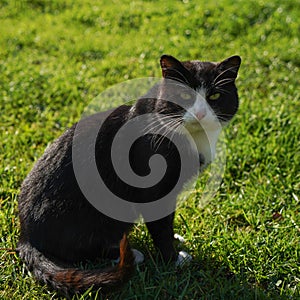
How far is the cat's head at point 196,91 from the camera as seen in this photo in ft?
7.23

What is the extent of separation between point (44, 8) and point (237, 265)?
4230mm

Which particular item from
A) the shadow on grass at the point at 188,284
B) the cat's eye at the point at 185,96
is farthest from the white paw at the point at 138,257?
the cat's eye at the point at 185,96

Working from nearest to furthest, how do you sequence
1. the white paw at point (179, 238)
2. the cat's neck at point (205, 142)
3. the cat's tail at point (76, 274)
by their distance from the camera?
the cat's tail at point (76, 274) → the cat's neck at point (205, 142) → the white paw at point (179, 238)

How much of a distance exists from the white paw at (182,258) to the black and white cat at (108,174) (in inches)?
4.2

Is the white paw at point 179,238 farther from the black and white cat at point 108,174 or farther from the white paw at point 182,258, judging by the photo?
the black and white cat at point 108,174

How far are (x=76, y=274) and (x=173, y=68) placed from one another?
1.00 m

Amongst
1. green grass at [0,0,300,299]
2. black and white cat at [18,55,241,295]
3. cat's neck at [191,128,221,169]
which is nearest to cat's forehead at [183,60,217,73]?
black and white cat at [18,55,241,295]

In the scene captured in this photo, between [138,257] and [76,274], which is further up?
[76,274]

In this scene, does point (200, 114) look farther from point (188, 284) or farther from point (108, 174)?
point (188, 284)

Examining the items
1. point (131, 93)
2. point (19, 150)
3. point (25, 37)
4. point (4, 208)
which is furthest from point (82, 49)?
point (4, 208)

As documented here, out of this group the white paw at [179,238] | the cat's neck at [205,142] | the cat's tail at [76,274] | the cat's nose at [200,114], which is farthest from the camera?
the white paw at [179,238]

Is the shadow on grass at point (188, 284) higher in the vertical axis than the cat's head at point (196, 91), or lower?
lower

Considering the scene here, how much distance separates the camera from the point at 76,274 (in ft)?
6.82

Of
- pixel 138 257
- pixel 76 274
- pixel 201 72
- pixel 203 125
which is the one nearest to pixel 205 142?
pixel 203 125
